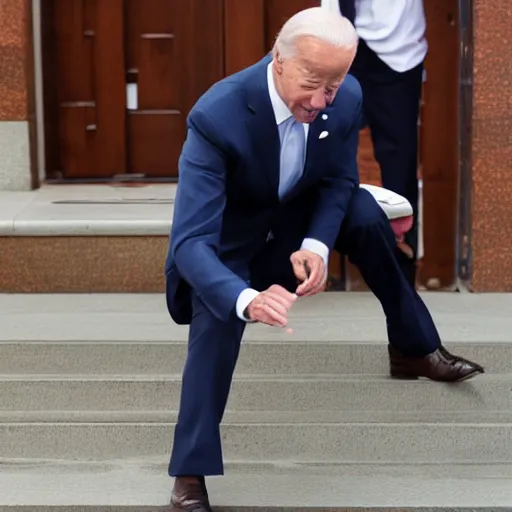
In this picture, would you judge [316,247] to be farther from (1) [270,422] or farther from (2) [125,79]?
(2) [125,79]

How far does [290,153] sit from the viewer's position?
11.9 feet

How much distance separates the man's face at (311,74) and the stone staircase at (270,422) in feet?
3.63

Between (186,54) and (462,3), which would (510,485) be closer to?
(462,3)

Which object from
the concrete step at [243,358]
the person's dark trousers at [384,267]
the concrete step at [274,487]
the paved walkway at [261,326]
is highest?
the person's dark trousers at [384,267]

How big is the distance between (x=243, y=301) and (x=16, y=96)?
2.92m

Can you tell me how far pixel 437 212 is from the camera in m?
5.52

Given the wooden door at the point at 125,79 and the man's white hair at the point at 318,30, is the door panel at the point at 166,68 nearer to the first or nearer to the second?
the wooden door at the point at 125,79

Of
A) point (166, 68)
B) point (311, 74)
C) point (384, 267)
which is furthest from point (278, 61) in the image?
point (166, 68)

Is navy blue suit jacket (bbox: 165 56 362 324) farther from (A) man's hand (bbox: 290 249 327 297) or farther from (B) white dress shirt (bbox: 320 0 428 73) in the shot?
(B) white dress shirt (bbox: 320 0 428 73)

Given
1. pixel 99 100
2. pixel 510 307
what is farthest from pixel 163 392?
pixel 99 100

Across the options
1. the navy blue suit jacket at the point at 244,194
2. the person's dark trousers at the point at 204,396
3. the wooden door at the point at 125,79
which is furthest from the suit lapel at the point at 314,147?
the wooden door at the point at 125,79

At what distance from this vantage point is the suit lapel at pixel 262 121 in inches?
137

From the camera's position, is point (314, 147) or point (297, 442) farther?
point (297, 442)

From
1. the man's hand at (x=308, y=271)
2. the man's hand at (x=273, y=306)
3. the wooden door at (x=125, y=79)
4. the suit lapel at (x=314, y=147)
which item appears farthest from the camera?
the wooden door at (x=125, y=79)
